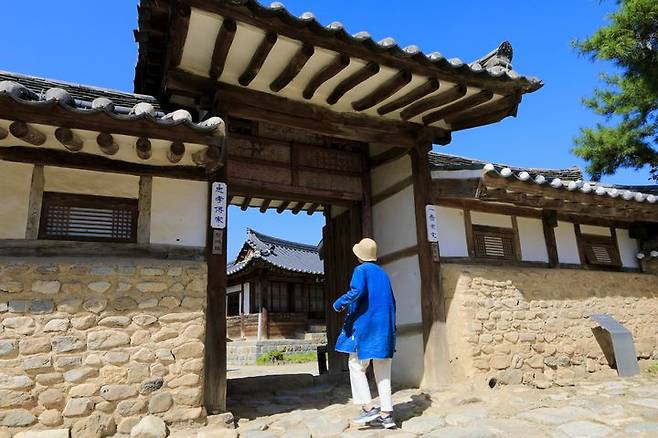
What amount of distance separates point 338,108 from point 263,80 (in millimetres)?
1255

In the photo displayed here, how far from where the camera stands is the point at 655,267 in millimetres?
9219

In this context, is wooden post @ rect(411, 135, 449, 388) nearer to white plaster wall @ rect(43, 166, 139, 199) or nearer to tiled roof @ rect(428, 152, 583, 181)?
tiled roof @ rect(428, 152, 583, 181)

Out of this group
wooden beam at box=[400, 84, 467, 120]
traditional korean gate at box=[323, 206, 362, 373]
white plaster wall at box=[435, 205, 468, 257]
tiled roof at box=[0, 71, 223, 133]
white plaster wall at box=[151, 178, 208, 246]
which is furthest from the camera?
traditional korean gate at box=[323, 206, 362, 373]

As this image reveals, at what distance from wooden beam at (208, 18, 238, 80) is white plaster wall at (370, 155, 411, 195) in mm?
3191

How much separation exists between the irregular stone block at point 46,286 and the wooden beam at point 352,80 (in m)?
4.03

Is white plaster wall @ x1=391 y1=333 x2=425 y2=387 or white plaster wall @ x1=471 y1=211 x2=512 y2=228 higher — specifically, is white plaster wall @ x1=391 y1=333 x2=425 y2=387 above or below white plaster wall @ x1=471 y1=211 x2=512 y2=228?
below

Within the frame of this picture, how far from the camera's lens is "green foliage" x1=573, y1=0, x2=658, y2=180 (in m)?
9.84

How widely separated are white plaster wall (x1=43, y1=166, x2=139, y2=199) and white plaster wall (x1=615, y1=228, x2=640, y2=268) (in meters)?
8.79

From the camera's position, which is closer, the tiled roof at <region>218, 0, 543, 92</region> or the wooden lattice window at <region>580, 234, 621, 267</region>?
the tiled roof at <region>218, 0, 543, 92</region>

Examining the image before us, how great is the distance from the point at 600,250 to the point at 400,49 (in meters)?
6.07

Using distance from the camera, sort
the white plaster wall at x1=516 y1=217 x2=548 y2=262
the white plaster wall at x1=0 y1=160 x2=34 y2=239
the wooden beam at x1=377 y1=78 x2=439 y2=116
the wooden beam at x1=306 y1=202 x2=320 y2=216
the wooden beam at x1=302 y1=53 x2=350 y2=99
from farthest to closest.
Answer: the wooden beam at x1=306 y1=202 x2=320 y2=216
the white plaster wall at x1=516 y1=217 x2=548 y2=262
the wooden beam at x1=377 y1=78 x2=439 y2=116
the wooden beam at x1=302 y1=53 x2=350 y2=99
the white plaster wall at x1=0 y1=160 x2=34 y2=239

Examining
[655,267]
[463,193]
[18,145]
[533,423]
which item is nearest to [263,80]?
[18,145]

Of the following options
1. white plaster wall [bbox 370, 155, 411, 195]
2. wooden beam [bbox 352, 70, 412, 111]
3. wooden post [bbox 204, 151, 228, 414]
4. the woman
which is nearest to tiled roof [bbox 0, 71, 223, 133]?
wooden post [bbox 204, 151, 228, 414]

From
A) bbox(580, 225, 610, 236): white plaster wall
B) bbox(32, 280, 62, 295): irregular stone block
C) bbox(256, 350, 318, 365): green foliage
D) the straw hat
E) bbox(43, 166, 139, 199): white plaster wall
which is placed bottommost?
bbox(256, 350, 318, 365): green foliage
